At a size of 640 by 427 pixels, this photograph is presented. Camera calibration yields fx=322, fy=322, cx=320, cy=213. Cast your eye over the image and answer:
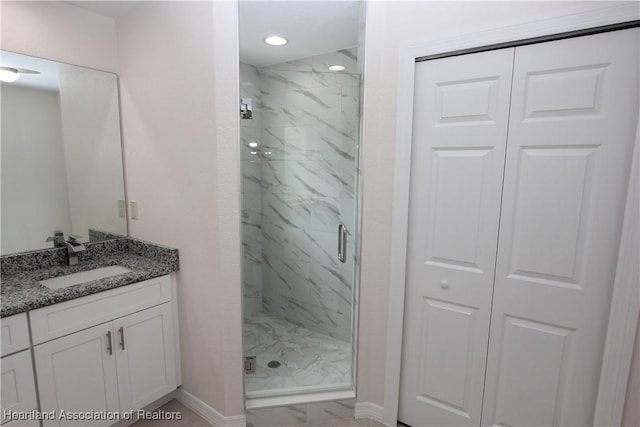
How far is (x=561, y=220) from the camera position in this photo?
1.35m

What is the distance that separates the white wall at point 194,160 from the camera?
1598 mm

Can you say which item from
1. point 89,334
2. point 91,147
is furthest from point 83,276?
point 91,147

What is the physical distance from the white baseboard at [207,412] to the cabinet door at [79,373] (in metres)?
0.40

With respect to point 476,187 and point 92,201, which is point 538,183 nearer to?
point 476,187

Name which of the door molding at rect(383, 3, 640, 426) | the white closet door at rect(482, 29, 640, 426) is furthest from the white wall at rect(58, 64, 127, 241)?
the white closet door at rect(482, 29, 640, 426)

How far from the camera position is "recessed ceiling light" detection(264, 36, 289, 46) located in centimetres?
225

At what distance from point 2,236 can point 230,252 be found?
46.6 inches

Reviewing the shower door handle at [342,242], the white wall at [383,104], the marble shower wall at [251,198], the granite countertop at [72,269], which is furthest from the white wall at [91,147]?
the white wall at [383,104]

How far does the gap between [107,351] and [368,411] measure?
1.46m

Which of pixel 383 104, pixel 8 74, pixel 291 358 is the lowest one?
pixel 291 358

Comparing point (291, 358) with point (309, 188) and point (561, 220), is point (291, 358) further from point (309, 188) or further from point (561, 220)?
point (561, 220)

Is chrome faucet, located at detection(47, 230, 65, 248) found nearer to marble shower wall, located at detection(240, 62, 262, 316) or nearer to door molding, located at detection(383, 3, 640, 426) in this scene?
marble shower wall, located at detection(240, 62, 262, 316)

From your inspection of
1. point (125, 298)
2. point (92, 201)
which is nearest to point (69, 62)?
point (92, 201)

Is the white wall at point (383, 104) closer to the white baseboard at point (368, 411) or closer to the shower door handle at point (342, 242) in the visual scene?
the white baseboard at point (368, 411)
